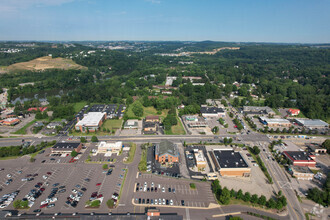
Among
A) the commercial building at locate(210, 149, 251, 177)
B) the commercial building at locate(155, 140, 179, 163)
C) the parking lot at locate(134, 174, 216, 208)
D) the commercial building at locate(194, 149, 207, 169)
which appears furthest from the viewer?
the commercial building at locate(155, 140, 179, 163)

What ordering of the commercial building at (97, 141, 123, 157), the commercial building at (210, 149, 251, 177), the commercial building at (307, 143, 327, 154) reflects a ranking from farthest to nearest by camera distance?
the commercial building at (307, 143, 327, 154)
the commercial building at (97, 141, 123, 157)
the commercial building at (210, 149, 251, 177)

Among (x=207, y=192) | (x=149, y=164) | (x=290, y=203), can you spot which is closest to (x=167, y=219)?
(x=207, y=192)

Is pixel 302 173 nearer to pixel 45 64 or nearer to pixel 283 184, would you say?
pixel 283 184

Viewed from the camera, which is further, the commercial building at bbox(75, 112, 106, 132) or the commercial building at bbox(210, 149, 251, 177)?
the commercial building at bbox(75, 112, 106, 132)

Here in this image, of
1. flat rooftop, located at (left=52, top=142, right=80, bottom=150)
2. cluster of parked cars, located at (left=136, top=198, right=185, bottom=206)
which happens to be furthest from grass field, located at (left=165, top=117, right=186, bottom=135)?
cluster of parked cars, located at (left=136, top=198, right=185, bottom=206)

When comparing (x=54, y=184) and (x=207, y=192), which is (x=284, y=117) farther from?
(x=54, y=184)

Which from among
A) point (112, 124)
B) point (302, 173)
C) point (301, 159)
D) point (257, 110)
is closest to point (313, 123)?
point (257, 110)

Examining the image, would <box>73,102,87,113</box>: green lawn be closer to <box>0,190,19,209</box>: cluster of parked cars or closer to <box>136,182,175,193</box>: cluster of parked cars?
<box>0,190,19,209</box>: cluster of parked cars
